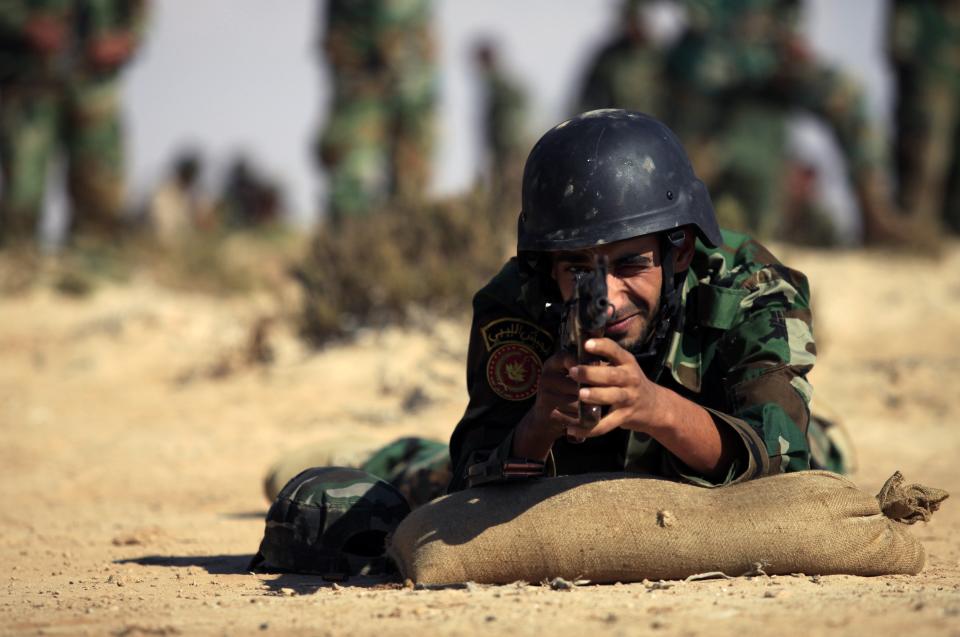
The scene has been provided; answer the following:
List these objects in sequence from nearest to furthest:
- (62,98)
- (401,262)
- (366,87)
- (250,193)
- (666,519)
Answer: (666,519) → (401,262) → (366,87) → (62,98) → (250,193)

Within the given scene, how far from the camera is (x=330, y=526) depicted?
11.8 ft

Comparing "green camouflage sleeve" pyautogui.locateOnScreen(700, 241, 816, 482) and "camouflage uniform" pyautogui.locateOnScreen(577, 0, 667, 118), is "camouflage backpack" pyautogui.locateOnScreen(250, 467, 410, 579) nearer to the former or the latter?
"green camouflage sleeve" pyautogui.locateOnScreen(700, 241, 816, 482)

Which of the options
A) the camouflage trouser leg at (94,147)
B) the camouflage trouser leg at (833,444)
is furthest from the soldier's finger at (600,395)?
the camouflage trouser leg at (94,147)

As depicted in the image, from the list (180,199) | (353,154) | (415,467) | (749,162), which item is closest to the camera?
(415,467)

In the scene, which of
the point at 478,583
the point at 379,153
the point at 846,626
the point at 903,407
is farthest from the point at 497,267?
the point at 846,626

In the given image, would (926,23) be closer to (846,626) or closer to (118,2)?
(118,2)

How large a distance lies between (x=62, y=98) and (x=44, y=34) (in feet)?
1.87

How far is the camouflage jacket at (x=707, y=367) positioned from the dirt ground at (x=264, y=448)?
35 centimetres

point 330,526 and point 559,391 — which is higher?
point 559,391

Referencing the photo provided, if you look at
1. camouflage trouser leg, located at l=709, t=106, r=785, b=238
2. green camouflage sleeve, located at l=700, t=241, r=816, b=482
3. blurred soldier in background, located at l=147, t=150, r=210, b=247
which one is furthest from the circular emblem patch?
blurred soldier in background, located at l=147, t=150, r=210, b=247

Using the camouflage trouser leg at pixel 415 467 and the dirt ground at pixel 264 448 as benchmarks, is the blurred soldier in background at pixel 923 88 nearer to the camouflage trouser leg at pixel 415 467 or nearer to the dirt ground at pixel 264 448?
Answer: the dirt ground at pixel 264 448

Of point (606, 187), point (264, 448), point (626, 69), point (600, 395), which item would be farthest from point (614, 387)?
point (626, 69)

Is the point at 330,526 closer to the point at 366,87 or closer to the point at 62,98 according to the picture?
the point at 366,87

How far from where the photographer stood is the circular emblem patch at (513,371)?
3363 millimetres
